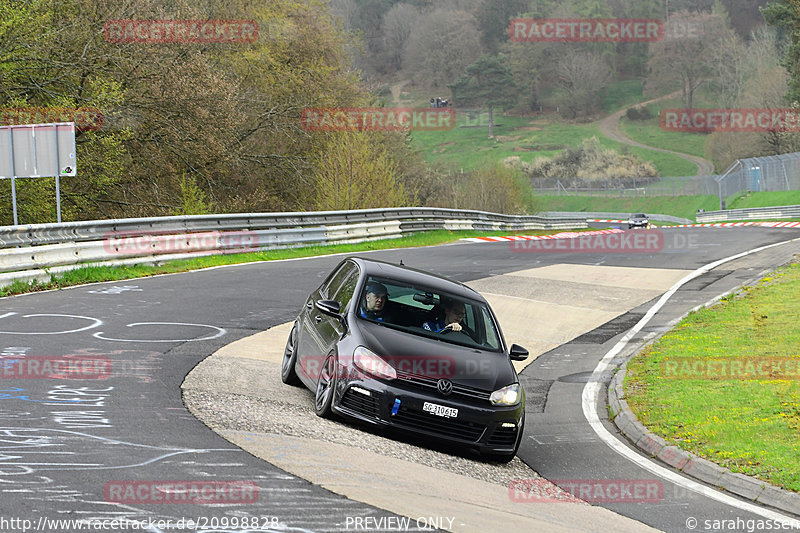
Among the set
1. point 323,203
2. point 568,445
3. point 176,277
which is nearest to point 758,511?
point 568,445

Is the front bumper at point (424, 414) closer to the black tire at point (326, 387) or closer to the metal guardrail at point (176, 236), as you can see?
the black tire at point (326, 387)

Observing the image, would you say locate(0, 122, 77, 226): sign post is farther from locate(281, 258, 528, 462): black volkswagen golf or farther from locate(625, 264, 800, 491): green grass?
locate(625, 264, 800, 491): green grass

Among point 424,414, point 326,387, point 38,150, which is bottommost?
point 424,414

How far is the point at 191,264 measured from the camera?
22312 mm

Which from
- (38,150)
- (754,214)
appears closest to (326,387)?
(38,150)

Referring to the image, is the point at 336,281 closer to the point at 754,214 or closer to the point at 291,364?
the point at 291,364

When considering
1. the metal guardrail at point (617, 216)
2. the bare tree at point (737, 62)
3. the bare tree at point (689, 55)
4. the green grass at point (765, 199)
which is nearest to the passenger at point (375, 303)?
the green grass at point (765, 199)

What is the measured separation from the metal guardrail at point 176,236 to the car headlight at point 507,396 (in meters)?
10.8

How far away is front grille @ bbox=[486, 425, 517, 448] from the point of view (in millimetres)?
8849

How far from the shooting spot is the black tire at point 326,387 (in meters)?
9.07

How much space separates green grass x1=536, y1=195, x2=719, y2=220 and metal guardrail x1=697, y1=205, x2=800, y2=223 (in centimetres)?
1339

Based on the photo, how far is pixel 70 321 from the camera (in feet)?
44.8

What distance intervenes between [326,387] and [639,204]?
96.6 metres

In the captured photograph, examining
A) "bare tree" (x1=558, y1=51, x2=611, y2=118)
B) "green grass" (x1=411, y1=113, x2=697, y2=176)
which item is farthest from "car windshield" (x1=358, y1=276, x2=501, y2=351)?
"bare tree" (x1=558, y1=51, x2=611, y2=118)
